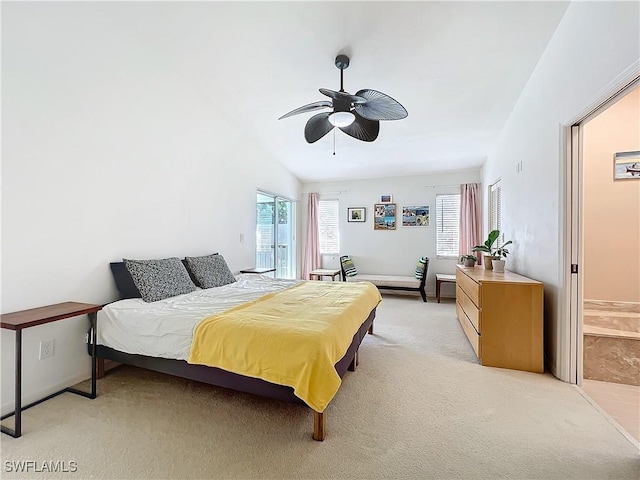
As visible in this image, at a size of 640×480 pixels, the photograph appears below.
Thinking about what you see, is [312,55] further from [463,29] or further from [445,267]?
[445,267]

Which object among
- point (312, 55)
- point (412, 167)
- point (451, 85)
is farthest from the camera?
point (412, 167)

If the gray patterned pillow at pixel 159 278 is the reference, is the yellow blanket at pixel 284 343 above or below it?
below

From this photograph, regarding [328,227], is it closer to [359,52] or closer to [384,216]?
[384,216]

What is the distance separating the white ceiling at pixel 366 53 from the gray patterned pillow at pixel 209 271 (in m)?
2.08

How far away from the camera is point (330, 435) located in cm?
172

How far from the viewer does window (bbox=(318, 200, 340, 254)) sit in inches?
262

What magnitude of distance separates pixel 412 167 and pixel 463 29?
130 inches

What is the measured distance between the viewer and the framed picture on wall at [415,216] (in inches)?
235

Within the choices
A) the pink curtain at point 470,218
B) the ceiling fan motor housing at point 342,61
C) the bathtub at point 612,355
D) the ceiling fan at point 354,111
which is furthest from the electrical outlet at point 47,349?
the pink curtain at point 470,218

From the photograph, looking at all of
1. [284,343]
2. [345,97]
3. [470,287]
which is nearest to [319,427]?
[284,343]

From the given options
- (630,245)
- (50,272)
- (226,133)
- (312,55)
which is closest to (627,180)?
(630,245)

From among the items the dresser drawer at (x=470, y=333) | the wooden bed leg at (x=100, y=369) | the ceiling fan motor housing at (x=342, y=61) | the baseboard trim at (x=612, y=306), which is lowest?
the wooden bed leg at (x=100, y=369)

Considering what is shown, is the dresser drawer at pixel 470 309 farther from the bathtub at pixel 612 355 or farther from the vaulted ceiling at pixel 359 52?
the vaulted ceiling at pixel 359 52

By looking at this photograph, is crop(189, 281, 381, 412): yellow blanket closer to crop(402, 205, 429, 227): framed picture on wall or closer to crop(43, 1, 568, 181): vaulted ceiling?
crop(43, 1, 568, 181): vaulted ceiling
